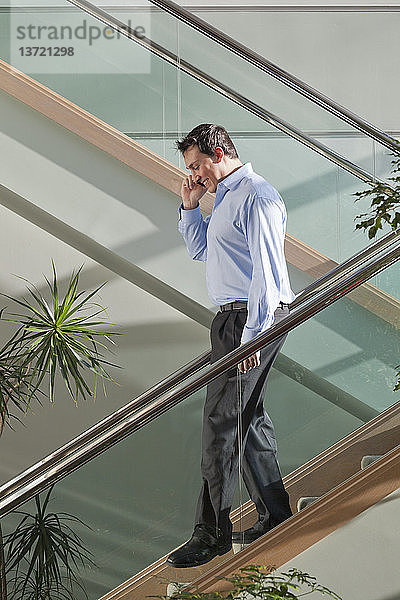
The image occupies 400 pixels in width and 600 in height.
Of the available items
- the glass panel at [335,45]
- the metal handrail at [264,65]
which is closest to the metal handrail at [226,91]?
the metal handrail at [264,65]

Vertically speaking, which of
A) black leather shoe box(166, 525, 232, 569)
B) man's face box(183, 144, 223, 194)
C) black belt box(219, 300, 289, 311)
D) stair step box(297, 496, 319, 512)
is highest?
man's face box(183, 144, 223, 194)

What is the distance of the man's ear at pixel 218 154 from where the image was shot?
2.52 meters

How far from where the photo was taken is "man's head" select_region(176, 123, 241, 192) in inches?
99.0

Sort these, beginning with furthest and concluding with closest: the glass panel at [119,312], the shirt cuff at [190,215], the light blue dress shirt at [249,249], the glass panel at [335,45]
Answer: the glass panel at [335,45] → the glass panel at [119,312] → the shirt cuff at [190,215] → the light blue dress shirt at [249,249]

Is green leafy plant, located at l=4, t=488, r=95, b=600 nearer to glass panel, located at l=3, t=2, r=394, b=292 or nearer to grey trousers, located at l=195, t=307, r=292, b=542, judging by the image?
grey trousers, located at l=195, t=307, r=292, b=542

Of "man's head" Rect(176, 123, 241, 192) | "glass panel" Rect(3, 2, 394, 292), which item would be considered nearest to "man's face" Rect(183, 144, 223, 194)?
"man's head" Rect(176, 123, 241, 192)

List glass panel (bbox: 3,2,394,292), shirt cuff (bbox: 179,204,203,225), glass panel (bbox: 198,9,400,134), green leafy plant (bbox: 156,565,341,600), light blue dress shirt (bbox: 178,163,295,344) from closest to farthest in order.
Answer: green leafy plant (bbox: 156,565,341,600) < light blue dress shirt (bbox: 178,163,295,344) < shirt cuff (bbox: 179,204,203,225) < glass panel (bbox: 3,2,394,292) < glass panel (bbox: 198,9,400,134)

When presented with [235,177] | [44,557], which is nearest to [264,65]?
[235,177]

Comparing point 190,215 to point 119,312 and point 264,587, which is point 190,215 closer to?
point 264,587

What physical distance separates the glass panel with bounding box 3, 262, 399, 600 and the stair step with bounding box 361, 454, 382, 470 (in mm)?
100

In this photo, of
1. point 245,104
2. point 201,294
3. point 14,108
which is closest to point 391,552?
point 201,294

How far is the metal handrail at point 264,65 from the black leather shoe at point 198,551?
1.97m

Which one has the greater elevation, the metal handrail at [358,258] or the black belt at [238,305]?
the metal handrail at [358,258]

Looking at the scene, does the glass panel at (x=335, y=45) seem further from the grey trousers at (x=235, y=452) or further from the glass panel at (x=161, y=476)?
the grey trousers at (x=235, y=452)
